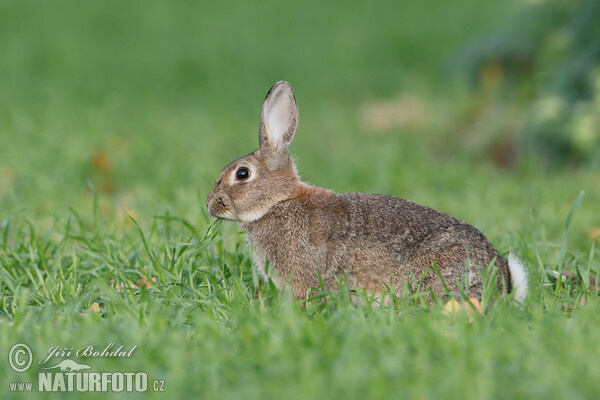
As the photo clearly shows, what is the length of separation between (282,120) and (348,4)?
12388mm

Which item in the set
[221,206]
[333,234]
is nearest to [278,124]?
[221,206]

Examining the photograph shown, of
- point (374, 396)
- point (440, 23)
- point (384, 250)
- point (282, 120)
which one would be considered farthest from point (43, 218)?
point (440, 23)

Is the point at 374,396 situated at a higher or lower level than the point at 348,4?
lower

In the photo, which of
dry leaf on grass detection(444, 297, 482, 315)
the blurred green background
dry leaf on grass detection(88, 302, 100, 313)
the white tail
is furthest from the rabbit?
the blurred green background

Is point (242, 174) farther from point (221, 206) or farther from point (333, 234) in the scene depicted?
point (333, 234)

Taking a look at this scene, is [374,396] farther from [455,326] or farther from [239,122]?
[239,122]

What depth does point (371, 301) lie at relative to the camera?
3525 mm

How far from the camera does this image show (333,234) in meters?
4.01

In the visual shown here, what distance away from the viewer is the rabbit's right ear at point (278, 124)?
13.9ft

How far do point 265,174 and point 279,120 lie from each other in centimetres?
32

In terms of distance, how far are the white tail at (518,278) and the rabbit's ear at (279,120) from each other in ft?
4.53

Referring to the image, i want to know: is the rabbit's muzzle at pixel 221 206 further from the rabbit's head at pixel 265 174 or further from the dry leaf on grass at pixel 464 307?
the dry leaf on grass at pixel 464 307

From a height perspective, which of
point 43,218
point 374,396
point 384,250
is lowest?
Answer: point 374,396

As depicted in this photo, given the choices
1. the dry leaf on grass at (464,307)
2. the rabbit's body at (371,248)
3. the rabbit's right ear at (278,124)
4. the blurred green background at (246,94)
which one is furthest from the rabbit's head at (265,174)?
the blurred green background at (246,94)
